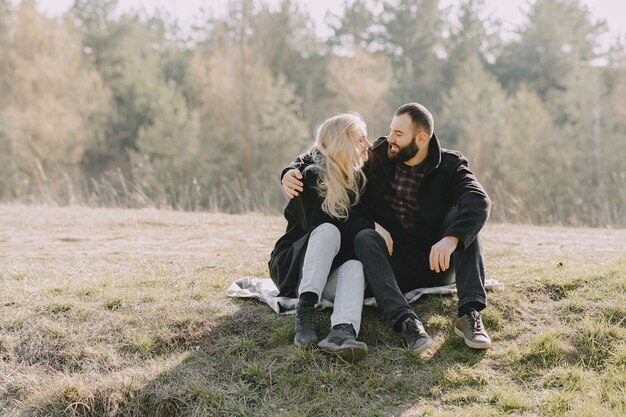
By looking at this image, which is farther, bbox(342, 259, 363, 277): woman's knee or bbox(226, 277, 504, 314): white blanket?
bbox(226, 277, 504, 314): white blanket

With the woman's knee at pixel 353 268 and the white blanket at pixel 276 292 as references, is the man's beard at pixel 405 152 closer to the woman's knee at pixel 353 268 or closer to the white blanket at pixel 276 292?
the woman's knee at pixel 353 268

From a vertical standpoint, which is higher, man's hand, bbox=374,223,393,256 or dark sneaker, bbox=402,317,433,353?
man's hand, bbox=374,223,393,256

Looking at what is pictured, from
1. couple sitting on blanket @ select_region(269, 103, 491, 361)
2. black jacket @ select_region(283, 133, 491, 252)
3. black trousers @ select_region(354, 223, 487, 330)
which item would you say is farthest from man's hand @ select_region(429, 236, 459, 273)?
black jacket @ select_region(283, 133, 491, 252)

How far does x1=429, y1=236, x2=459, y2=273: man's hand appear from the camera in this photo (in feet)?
11.4

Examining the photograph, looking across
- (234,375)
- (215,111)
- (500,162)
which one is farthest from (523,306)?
(215,111)

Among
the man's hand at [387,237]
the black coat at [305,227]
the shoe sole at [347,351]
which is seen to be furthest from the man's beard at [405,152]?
the shoe sole at [347,351]

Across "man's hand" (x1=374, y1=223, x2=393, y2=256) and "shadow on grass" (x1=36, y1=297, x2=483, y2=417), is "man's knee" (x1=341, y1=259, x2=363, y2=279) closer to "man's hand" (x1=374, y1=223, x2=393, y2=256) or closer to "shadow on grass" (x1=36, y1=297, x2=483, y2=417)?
"man's hand" (x1=374, y1=223, x2=393, y2=256)

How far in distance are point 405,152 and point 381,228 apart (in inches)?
19.6

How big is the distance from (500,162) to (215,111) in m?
11.9

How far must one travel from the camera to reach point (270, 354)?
371 cm

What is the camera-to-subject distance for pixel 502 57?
3834 centimetres

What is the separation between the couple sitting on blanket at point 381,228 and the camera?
358cm

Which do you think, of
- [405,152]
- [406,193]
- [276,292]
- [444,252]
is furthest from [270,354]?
[405,152]

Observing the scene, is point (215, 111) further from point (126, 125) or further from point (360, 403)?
point (360, 403)
